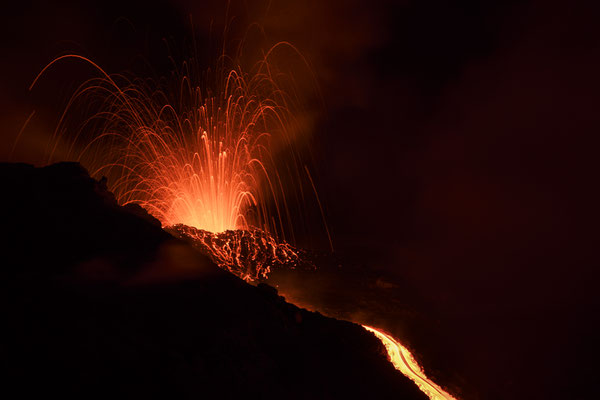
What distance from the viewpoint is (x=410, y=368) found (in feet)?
56.9

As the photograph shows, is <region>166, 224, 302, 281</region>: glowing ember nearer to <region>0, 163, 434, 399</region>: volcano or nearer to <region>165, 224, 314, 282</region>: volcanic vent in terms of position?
<region>165, 224, 314, 282</region>: volcanic vent

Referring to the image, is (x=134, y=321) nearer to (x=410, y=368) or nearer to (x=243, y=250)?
(x=410, y=368)

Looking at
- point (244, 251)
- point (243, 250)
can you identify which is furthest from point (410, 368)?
point (243, 250)

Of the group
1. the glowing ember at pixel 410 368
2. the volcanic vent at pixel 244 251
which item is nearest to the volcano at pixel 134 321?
the glowing ember at pixel 410 368

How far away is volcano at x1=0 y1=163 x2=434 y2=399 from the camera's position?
22.1 ft

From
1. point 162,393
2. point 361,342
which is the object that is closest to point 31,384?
point 162,393

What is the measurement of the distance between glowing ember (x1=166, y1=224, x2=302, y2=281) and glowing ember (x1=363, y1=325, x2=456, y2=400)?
31.1 ft

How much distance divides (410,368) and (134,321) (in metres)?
14.2

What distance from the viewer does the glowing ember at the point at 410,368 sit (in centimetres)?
1607

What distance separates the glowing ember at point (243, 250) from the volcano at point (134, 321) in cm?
1159

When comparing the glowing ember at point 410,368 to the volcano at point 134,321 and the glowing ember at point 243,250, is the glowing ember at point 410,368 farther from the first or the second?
the glowing ember at point 243,250

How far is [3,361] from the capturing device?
6.08 metres

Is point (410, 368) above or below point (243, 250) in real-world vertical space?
below

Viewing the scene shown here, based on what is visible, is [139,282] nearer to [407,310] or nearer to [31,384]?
[31,384]
